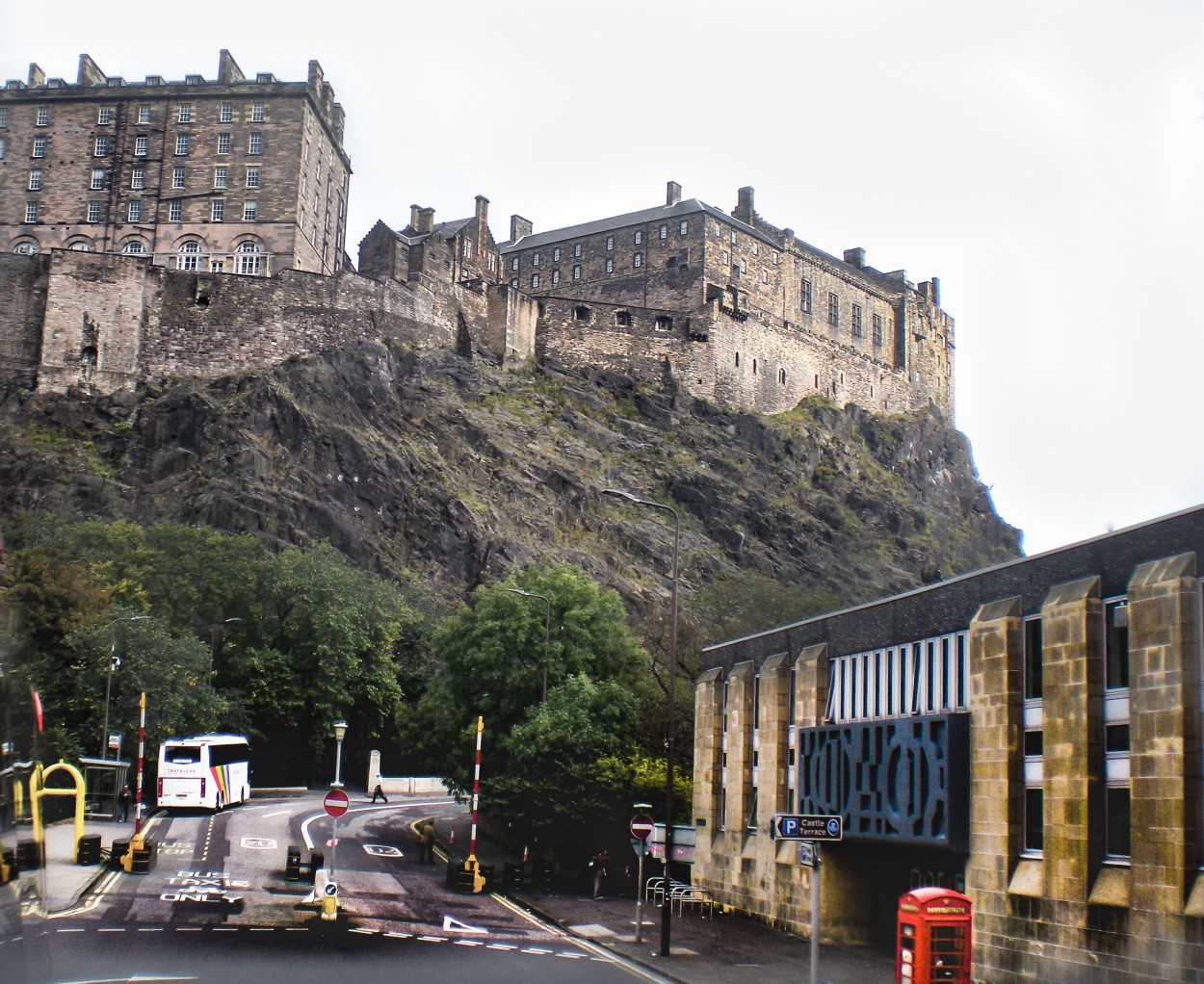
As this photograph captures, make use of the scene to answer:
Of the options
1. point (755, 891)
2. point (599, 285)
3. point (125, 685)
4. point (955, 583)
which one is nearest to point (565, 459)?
point (599, 285)

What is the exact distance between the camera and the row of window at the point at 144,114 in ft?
248

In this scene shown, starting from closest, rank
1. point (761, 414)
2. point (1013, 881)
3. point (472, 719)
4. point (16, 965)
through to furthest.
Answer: point (16, 965)
point (1013, 881)
point (472, 719)
point (761, 414)

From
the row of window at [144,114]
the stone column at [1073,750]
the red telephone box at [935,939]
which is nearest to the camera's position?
the red telephone box at [935,939]

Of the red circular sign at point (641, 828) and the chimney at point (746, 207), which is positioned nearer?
the red circular sign at point (641, 828)

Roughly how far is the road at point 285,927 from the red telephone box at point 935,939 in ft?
15.4

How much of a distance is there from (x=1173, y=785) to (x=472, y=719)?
28.3 meters

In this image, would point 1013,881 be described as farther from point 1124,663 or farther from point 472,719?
point 472,719

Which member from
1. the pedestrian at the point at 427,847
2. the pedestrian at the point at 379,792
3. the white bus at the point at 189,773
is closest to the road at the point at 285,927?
the pedestrian at the point at 427,847

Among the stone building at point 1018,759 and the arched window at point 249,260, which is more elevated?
the arched window at point 249,260

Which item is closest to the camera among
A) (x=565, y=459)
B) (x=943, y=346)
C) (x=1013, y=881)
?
(x=1013, y=881)

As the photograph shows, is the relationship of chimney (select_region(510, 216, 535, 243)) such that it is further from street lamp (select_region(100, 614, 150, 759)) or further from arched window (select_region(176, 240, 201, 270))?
street lamp (select_region(100, 614, 150, 759))

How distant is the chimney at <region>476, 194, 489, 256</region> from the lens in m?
86.7

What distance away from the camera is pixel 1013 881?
64.1ft

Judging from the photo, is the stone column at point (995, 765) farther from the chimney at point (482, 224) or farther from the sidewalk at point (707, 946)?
the chimney at point (482, 224)
